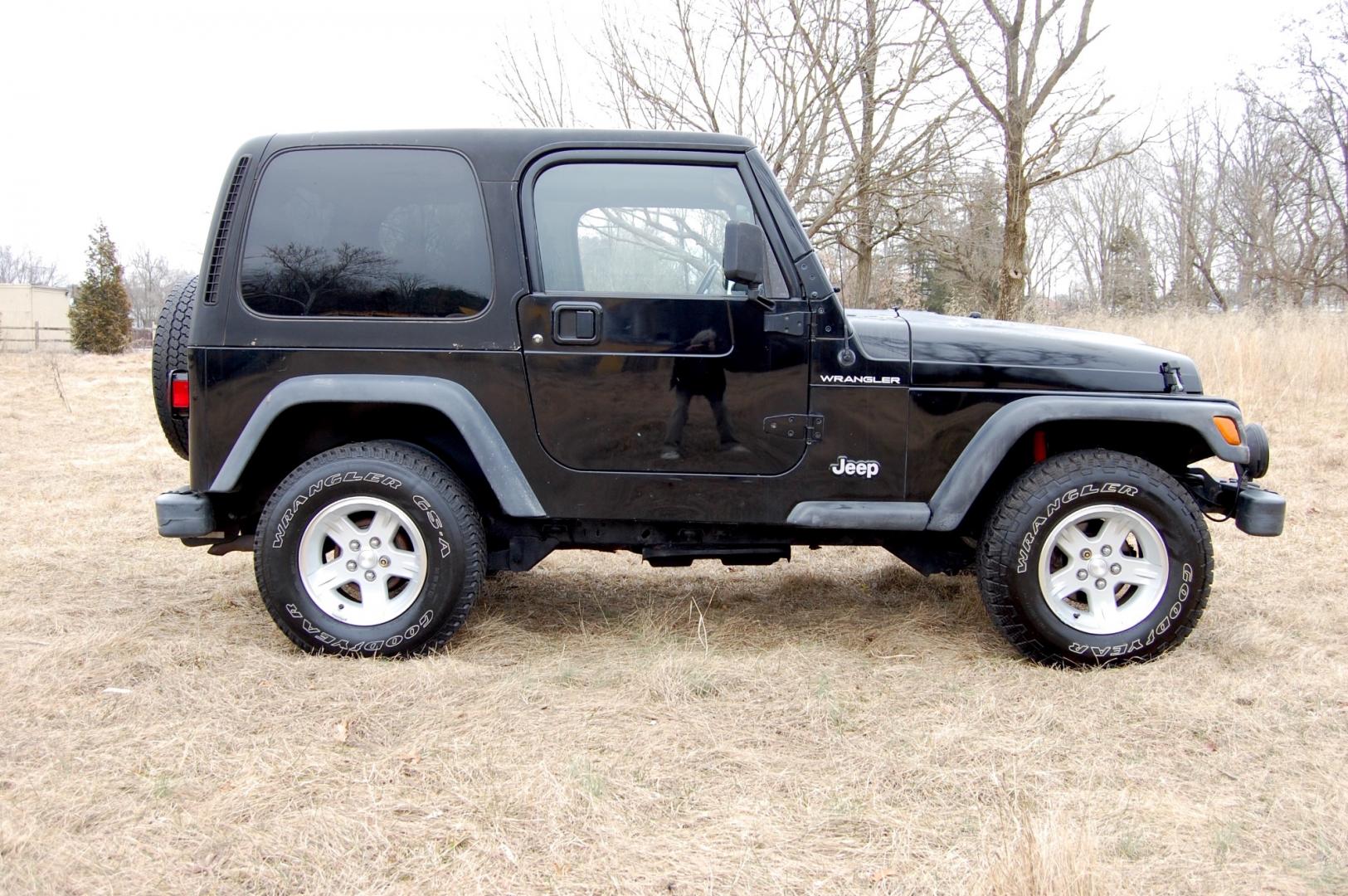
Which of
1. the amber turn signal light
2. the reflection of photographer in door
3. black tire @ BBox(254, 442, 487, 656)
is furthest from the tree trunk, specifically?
black tire @ BBox(254, 442, 487, 656)

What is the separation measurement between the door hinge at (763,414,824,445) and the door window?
0.46 metres

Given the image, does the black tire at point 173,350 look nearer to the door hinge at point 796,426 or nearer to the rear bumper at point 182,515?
the rear bumper at point 182,515

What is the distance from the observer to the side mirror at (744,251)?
3.23 m

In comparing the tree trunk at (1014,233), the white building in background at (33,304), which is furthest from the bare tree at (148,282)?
the tree trunk at (1014,233)

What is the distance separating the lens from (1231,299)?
27.8m

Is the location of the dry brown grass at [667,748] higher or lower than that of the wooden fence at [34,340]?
lower

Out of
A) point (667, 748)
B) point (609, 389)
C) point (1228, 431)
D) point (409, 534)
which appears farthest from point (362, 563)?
point (1228, 431)

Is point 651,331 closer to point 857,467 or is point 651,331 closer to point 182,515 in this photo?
point 857,467

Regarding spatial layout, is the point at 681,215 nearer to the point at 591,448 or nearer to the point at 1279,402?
the point at 591,448

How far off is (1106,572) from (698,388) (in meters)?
1.70

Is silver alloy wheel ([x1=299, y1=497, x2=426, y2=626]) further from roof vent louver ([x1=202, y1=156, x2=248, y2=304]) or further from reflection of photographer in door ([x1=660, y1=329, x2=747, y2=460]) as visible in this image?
reflection of photographer in door ([x1=660, y1=329, x2=747, y2=460])

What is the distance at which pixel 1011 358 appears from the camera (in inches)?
138

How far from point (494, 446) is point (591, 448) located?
1.19 feet

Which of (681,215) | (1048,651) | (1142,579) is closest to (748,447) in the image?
(681,215)
